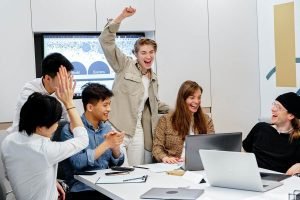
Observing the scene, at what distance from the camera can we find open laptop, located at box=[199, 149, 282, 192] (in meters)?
2.34

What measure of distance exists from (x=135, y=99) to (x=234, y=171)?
1.64 meters

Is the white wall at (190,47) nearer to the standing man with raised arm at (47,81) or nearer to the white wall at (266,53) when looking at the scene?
the white wall at (266,53)

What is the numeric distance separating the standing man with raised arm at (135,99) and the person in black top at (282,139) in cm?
97

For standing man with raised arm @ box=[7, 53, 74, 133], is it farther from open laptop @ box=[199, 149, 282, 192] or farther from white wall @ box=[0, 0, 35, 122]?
open laptop @ box=[199, 149, 282, 192]

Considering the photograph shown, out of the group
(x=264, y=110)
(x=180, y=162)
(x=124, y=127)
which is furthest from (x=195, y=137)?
(x=264, y=110)

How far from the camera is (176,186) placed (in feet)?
8.62

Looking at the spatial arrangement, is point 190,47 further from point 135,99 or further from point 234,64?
point 135,99

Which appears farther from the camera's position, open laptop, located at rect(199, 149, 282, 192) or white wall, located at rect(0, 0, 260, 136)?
white wall, located at rect(0, 0, 260, 136)

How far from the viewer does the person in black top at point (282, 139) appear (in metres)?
3.30

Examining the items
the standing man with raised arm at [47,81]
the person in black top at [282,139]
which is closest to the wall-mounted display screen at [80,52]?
the standing man with raised arm at [47,81]

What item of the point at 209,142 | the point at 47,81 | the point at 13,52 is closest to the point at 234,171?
the point at 209,142

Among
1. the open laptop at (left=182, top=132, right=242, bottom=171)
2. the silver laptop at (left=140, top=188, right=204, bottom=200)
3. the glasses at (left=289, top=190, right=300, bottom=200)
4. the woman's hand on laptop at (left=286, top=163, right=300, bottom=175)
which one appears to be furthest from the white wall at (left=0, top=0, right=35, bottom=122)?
the glasses at (left=289, top=190, right=300, bottom=200)

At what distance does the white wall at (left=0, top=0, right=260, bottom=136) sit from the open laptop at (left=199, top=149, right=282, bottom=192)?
2.14 m

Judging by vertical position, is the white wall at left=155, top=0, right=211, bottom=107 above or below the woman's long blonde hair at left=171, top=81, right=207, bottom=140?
above
